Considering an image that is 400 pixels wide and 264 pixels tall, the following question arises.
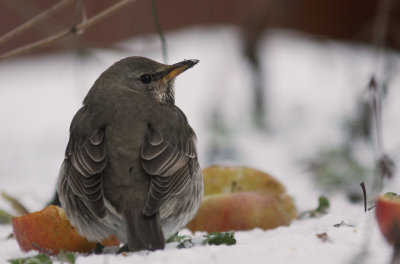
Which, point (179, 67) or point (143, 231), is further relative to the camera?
point (179, 67)

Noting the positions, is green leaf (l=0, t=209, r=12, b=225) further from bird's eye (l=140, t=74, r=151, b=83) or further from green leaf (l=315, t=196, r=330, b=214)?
green leaf (l=315, t=196, r=330, b=214)

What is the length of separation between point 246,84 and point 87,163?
6.44 metres

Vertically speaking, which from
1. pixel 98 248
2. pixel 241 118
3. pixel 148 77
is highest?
pixel 148 77

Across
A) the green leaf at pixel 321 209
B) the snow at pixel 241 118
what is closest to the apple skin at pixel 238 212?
the snow at pixel 241 118

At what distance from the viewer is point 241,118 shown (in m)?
8.55

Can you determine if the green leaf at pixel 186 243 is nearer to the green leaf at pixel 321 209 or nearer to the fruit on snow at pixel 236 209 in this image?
the fruit on snow at pixel 236 209

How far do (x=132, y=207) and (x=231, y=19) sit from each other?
8.43m

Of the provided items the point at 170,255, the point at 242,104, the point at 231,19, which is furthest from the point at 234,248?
the point at 231,19

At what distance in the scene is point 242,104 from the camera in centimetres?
934

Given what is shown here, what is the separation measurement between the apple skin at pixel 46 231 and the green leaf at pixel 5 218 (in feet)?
2.78

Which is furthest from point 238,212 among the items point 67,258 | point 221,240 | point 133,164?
point 67,258

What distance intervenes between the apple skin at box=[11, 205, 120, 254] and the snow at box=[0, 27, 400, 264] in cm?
9

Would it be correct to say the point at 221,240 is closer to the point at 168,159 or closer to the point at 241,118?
the point at 168,159

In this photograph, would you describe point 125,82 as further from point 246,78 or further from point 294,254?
point 246,78
